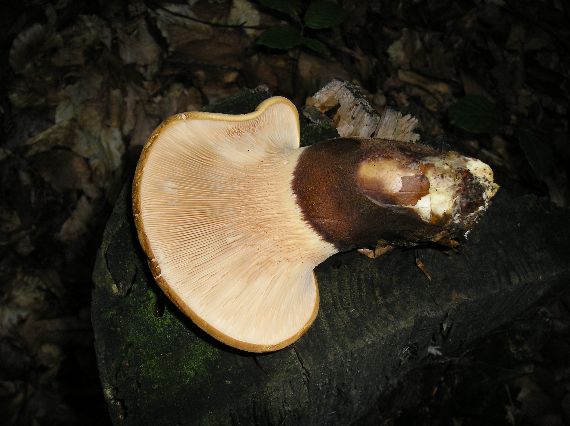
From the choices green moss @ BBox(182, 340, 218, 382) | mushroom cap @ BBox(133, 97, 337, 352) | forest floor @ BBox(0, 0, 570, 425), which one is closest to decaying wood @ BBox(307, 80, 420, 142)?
forest floor @ BBox(0, 0, 570, 425)

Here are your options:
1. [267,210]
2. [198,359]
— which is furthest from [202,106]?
[198,359]

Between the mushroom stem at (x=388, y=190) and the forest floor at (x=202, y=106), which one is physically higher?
the mushroom stem at (x=388, y=190)

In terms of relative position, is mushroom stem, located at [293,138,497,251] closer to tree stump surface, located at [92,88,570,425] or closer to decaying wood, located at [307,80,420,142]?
tree stump surface, located at [92,88,570,425]

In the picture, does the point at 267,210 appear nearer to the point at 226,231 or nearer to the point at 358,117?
the point at 226,231

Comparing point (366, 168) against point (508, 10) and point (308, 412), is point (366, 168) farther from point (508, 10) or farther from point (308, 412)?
point (508, 10)

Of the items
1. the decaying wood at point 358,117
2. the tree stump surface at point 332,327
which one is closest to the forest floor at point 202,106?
the decaying wood at point 358,117

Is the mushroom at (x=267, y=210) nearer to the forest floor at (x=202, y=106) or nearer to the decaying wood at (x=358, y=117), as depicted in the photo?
the decaying wood at (x=358, y=117)

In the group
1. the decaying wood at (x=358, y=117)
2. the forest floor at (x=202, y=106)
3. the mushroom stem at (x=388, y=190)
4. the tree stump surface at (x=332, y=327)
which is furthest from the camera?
the forest floor at (x=202, y=106)

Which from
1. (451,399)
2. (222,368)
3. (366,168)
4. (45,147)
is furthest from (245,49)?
(451,399)
